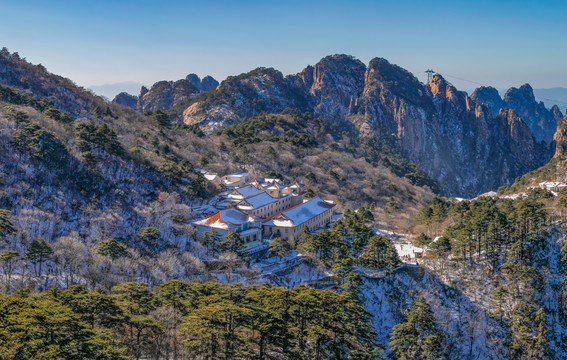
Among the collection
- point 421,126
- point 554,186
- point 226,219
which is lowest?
point 226,219

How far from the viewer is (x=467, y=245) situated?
47.0 metres

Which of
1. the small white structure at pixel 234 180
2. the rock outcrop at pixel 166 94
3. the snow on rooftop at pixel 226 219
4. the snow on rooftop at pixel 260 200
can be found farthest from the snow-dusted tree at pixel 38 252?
the rock outcrop at pixel 166 94

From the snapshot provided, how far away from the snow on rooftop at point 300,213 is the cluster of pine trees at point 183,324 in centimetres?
2048

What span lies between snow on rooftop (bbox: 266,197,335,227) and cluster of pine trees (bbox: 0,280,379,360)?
2048cm

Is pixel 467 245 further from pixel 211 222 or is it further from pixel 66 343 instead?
pixel 66 343

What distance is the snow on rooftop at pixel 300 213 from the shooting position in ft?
170

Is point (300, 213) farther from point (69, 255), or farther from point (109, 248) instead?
point (69, 255)

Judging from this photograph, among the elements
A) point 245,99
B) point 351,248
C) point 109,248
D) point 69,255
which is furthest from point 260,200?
point 245,99

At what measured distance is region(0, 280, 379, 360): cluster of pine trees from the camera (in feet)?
68.3

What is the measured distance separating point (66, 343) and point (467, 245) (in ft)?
135

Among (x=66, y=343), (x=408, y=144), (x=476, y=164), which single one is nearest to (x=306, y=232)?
(x=66, y=343)

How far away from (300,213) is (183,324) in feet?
104

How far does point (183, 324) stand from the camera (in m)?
24.9

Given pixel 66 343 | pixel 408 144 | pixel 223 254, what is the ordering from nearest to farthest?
pixel 66 343 < pixel 223 254 < pixel 408 144
